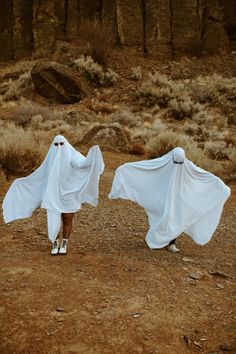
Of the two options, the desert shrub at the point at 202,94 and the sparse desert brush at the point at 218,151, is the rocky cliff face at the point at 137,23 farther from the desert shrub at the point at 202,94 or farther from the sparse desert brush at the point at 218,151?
the sparse desert brush at the point at 218,151

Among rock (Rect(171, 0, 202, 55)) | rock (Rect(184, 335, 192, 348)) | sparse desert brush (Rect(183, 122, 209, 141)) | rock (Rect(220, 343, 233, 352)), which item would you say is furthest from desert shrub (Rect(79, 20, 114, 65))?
rock (Rect(220, 343, 233, 352))

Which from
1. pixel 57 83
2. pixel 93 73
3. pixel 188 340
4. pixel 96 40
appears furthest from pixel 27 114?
pixel 188 340

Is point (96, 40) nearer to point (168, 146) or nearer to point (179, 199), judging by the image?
point (168, 146)

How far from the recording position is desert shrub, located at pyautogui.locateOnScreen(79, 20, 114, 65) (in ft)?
85.4

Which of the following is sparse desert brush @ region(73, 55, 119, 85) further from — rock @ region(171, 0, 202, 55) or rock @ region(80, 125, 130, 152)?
rock @ region(80, 125, 130, 152)

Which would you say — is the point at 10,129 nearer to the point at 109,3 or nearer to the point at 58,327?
the point at 58,327

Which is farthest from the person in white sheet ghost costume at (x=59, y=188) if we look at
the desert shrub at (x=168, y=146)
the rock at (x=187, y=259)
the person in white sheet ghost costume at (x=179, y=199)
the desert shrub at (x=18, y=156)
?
the desert shrub at (x=168, y=146)

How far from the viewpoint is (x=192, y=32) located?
1074 inches

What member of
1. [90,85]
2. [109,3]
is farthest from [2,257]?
[109,3]

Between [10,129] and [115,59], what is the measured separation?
13763 mm

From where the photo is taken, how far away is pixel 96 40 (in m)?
26.3

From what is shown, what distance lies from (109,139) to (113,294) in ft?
31.0

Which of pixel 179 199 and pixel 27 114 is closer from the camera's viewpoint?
pixel 179 199

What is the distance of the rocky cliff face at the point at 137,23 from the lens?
26.9 meters
